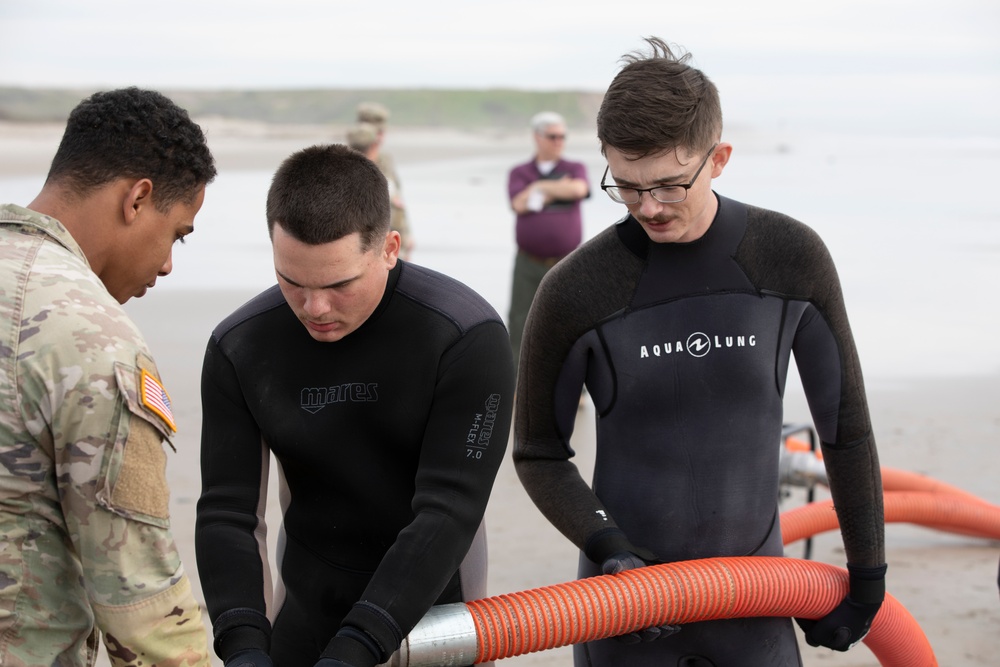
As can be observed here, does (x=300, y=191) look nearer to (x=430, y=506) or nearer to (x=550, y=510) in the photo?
(x=430, y=506)

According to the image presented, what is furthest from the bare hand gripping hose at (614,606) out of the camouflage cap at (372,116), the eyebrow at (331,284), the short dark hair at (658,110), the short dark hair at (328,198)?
the camouflage cap at (372,116)

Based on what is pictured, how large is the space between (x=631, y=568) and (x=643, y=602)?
4.1 inches

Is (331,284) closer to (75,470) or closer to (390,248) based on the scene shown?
(390,248)

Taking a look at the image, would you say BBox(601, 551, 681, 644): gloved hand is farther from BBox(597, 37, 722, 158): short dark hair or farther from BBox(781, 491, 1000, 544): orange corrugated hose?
BBox(781, 491, 1000, 544): orange corrugated hose

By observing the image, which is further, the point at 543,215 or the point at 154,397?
the point at 543,215

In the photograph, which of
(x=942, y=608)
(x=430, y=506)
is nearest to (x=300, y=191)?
(x=430, y=506)

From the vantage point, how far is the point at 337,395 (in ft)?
8.38

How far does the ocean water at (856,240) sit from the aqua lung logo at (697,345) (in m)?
6.89

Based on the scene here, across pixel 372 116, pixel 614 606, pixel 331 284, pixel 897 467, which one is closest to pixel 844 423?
pixel 614 606

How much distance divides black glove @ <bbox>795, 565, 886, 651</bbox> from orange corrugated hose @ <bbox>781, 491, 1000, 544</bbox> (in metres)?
1.28

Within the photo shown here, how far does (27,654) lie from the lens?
6.75ft

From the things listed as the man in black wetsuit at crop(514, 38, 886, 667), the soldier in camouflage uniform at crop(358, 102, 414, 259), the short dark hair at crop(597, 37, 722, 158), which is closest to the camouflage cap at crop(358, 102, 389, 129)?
the soldier in camouflage uniform at crop(358, 102, 414, 259)

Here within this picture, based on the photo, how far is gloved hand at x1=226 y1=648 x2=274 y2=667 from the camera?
2.24m

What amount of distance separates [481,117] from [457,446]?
9666 centimetres
